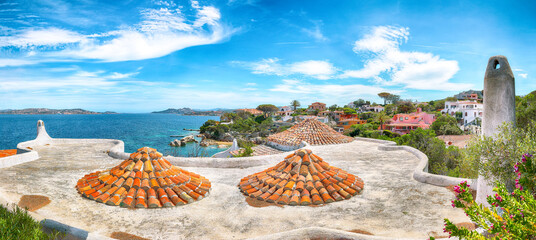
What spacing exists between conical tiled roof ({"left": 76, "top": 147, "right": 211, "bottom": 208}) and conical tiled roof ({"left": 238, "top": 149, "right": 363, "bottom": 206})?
1.53 m

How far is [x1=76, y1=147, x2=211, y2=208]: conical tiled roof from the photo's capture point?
670 cm

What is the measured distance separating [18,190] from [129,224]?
454 centimetres

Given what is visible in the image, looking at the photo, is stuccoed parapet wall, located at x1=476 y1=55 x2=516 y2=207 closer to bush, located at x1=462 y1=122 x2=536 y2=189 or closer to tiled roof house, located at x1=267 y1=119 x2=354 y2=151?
bush, located at x1=462 y1=122 x2=536 y2=189

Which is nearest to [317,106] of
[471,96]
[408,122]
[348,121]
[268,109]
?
[268,109]

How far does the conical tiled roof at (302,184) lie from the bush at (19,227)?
14.1 feet

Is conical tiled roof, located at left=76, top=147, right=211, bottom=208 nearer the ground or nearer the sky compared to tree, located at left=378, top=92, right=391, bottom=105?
nearer the ground

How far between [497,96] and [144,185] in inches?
318

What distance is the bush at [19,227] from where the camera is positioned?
427 centimetres

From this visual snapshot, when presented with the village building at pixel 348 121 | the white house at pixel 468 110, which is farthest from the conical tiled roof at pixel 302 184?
the village building at pixel 348 121

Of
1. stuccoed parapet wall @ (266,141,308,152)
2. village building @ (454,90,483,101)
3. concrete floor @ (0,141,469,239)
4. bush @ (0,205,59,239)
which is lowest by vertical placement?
stuccoed parapet wall @ (266,141,308,152)

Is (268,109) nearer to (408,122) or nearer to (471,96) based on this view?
(408,122)

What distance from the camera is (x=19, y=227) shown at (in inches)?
188

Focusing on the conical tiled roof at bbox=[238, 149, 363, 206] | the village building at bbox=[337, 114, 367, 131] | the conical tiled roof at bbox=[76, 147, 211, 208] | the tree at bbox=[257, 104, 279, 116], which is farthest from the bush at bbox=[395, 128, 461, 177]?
the tree at bbox=[257, 104, 279, 116]

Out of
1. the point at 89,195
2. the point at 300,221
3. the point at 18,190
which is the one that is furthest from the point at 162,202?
the point at 18,190
